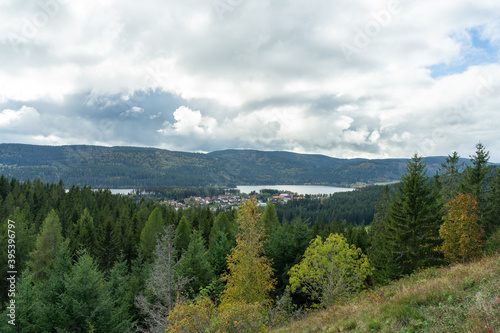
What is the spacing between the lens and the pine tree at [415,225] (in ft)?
74.4

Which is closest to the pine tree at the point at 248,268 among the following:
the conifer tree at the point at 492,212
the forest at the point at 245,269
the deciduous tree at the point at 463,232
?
the forest at the point at 245,269

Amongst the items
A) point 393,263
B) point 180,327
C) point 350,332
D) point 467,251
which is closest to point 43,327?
point 180,327

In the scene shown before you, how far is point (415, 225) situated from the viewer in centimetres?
2341

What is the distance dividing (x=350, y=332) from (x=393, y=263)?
60.7 ft

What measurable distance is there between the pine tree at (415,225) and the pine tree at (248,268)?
12203 mm

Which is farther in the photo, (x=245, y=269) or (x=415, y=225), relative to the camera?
(x=415, y=225)

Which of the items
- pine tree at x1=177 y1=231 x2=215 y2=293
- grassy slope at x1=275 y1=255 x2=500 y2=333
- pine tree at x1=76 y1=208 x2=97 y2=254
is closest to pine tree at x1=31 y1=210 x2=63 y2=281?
pine tree at x1=76 y1=208 x2=97 y2=254

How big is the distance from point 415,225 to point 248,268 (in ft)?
51.8

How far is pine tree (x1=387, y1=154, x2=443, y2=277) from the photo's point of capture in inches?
893

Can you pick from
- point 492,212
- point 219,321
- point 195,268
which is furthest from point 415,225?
point 195,268

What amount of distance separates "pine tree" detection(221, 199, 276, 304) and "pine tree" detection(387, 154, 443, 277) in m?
12.2

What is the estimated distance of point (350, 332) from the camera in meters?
8.54

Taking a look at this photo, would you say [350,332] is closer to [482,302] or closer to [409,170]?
[482,302]

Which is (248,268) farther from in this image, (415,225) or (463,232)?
(463,232)
